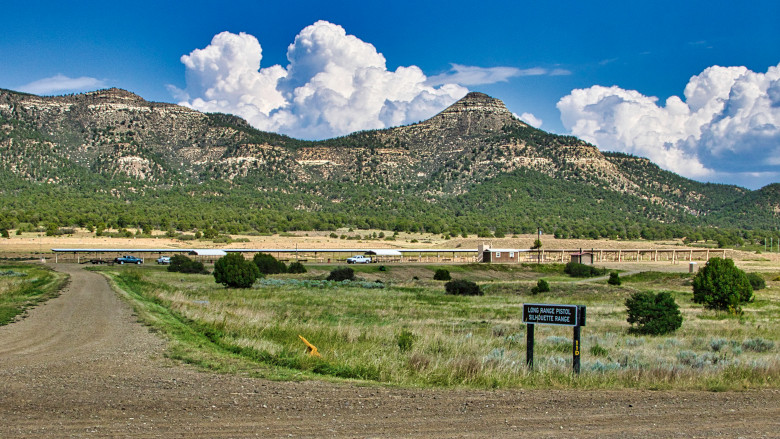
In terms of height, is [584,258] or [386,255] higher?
[386,255]

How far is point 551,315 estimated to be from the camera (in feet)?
35.6

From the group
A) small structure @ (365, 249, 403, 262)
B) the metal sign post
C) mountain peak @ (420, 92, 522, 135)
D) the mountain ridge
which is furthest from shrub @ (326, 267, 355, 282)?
mountain peak @ (420, 92, 522, 135)

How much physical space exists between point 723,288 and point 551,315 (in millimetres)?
22645

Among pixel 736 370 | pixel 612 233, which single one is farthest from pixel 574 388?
pixel 612 233

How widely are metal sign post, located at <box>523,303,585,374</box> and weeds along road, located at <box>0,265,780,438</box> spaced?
1281 mm

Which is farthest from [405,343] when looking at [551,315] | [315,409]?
[315,409]

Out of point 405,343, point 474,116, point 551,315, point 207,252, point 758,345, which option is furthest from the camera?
point 474,116

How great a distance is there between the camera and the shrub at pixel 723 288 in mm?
29078

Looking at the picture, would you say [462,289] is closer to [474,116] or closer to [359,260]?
[359,260]

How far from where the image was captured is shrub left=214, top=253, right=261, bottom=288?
37.8m

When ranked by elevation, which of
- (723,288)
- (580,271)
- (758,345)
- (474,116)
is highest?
(474,116)

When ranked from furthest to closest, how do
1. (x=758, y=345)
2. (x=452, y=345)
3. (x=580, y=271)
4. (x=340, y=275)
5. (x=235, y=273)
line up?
(x=580, y=271) → (x=340, y=275) → (x=235, y=273) → (x=758, y=345) → (x=452, y=345)

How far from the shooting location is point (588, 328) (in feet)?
69.9

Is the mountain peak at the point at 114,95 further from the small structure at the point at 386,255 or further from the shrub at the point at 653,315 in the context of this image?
the shrub at the point at 653,315
